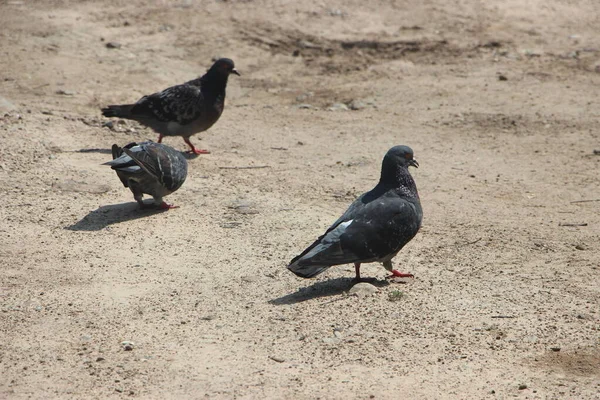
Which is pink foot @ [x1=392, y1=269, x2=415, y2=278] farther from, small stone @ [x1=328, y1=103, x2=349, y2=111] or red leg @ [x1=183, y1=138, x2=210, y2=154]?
small stone @ [x1=328, y1=103, x2=349, y2=111]

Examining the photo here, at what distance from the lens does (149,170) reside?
780 centimetres

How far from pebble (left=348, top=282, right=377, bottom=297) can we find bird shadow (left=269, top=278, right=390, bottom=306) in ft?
0.34

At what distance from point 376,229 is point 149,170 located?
2.46 meters

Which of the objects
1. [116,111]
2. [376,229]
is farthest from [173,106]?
[376,229]

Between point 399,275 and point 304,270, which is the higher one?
point 304,270

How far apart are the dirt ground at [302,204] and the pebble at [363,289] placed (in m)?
0.04

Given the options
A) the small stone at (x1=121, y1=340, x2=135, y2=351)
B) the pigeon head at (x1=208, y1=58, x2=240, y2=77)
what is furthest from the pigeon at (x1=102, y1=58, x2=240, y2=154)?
the small stone at (x1=121, y1=340, x2=135, y2=351)

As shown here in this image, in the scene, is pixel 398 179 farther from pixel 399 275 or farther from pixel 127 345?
pixel 127 345

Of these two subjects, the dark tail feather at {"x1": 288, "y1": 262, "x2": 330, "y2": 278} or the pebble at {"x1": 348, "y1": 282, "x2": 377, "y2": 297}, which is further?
the pebble at {"x1": 348, "y1": 282, "x2": 377, "y2": 297}

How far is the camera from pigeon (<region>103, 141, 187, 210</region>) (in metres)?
7.82

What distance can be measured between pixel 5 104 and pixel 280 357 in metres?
6.14

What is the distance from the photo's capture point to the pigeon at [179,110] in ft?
32.3

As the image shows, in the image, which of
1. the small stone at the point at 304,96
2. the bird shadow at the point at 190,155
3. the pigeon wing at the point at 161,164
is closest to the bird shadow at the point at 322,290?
the pigeon wing at the point at 161,164

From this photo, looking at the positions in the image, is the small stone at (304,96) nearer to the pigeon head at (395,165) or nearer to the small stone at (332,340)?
the pigeon head at (395,165)
